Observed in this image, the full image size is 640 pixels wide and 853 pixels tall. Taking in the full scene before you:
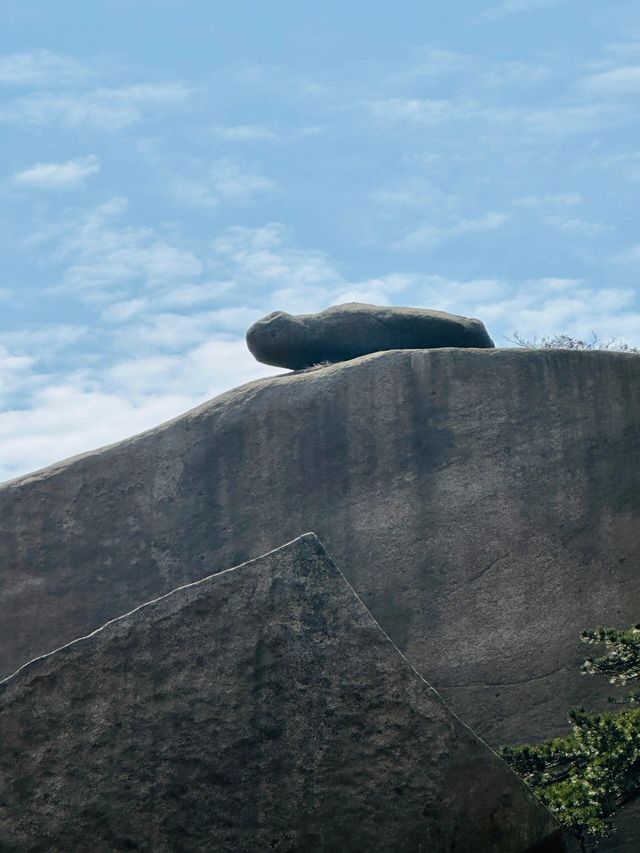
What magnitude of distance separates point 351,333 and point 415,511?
2642 millimetres

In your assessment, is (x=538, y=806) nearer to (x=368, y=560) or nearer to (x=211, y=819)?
(x=211, y=819)

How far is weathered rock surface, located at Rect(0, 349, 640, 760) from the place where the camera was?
424 inches

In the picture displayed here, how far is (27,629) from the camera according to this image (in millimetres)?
12453

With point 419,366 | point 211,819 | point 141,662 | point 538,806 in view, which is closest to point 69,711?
point 141,662

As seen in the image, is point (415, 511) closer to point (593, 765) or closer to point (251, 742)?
point (593, 765)

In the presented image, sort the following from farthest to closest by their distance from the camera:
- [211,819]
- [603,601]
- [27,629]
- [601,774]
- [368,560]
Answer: [27,629] → [368,560] → [603,601] → [601,774] → [211,819]

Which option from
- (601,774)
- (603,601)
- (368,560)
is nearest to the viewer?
(601,774)

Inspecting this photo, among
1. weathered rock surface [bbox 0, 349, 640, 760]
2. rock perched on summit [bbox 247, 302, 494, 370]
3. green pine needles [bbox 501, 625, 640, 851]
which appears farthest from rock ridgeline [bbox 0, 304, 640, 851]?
green pine needles [bbox 501, 625, 640, 851]

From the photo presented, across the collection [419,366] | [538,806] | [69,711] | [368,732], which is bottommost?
[538,806]

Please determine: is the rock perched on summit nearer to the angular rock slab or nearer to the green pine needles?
the green pine needles

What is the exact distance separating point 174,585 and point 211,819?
730 centimetres

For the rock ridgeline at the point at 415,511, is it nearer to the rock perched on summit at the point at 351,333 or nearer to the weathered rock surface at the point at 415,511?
the weathered rock surface at the point at 415,511

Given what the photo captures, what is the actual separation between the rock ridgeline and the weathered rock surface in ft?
0.05

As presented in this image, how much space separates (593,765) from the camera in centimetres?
720
